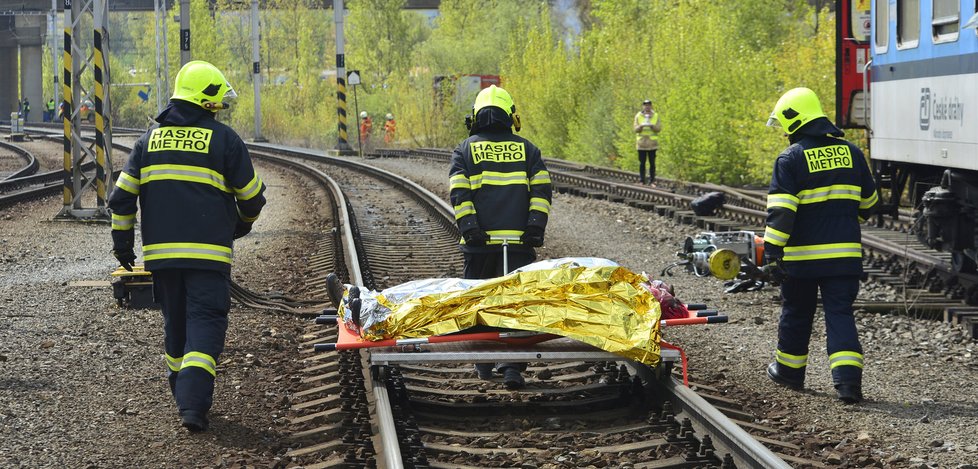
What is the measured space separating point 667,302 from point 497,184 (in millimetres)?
1233

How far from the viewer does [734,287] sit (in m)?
11.4

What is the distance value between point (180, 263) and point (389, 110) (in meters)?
51.7

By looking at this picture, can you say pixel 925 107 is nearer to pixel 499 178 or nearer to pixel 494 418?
pixel 499 178

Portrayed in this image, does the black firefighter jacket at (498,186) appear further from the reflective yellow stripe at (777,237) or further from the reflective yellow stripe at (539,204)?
the reflective yellow stripe at (777,237)

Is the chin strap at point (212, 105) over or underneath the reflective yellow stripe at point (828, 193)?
over

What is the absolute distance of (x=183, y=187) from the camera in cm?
658

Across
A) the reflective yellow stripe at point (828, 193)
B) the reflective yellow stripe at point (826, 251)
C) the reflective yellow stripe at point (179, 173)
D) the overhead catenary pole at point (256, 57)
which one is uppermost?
the overhead catenary pole at point (256, 57)

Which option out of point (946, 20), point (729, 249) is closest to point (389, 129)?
point (729, 249)

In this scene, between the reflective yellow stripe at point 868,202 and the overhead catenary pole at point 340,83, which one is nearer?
the reflective yellow stripe at point 868,202

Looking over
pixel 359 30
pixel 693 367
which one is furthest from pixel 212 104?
pixel 359 30

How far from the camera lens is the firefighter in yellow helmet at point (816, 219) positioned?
7.56 m

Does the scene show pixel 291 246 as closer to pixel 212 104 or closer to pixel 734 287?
pixel 734 287

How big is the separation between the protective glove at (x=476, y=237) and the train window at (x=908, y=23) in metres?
5.44

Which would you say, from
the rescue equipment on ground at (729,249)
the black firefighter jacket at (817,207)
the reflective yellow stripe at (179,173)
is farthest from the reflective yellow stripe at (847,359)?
the reflective yellow stripe at (179,173)
